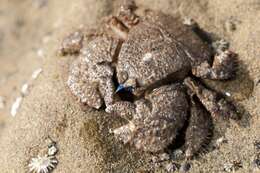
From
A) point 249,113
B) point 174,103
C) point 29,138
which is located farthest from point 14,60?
point 249,113

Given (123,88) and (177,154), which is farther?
(123,88)

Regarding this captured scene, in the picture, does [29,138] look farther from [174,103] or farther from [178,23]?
[178,23]

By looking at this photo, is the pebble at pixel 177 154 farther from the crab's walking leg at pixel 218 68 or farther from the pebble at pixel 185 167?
the crab's walking leg at pixel 218 68

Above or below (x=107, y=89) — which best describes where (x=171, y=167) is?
below

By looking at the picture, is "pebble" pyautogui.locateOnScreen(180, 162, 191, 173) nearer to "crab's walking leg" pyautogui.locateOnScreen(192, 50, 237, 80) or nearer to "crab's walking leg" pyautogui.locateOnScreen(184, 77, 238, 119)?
"crab's walking leg" pyautogui.locateOnScreen(184, 77, 238, 119)

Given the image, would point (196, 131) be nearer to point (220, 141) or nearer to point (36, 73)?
point (220, 141)

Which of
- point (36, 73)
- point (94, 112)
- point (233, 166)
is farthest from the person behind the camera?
point (36, 73)

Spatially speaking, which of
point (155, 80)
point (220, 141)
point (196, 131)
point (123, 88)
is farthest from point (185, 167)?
point (123, 88)

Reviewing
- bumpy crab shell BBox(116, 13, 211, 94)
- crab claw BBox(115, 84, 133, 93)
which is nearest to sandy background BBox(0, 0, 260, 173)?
crab claw BBox(115, 84, 133, 93)
